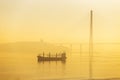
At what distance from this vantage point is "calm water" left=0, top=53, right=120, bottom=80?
5.62ft

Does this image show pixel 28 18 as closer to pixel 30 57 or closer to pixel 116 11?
pixel 30 57

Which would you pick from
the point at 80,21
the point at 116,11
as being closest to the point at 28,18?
the point at 80,21

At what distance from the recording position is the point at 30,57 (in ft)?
5.71

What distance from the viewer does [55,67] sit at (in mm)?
1783

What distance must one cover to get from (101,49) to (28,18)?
571 mm

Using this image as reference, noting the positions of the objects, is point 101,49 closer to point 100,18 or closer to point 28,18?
point 100,18

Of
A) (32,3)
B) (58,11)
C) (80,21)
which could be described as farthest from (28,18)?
(80,21)

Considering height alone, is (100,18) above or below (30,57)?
above

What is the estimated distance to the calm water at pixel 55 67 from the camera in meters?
1.71

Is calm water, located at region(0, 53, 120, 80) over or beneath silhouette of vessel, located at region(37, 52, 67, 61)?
beneath

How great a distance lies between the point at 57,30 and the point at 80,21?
180 millimetres

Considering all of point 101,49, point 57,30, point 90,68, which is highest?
point 57,30

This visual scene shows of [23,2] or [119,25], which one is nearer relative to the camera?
[23,2]

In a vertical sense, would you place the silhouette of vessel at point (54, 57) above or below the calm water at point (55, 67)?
above
